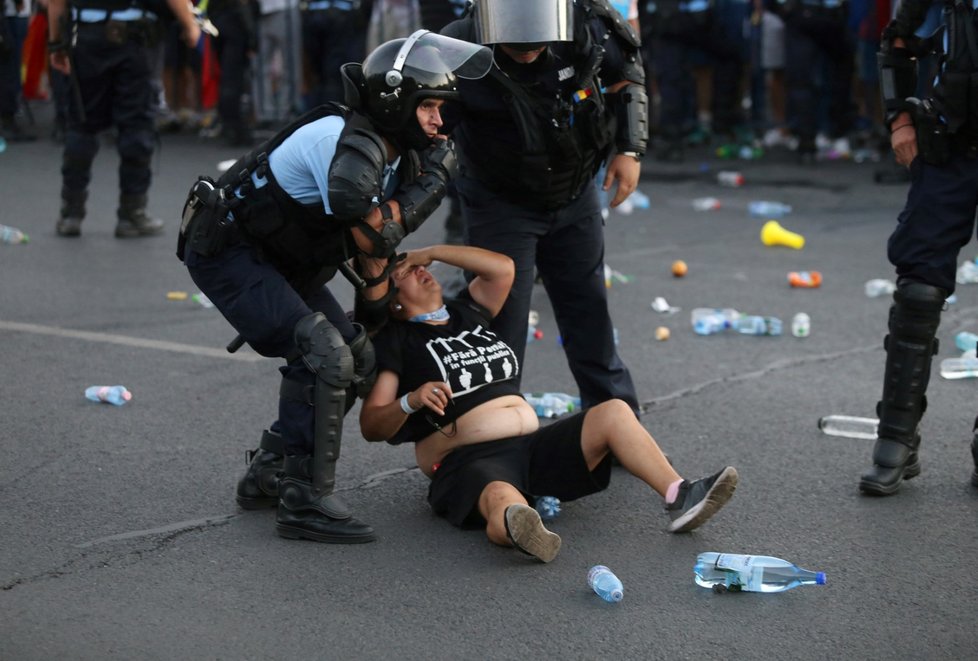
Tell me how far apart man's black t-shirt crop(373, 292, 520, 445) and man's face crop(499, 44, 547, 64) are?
0.92m

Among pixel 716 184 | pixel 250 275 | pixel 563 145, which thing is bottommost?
pixel 716 184

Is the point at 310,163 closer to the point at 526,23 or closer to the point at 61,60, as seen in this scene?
the point at 526,23

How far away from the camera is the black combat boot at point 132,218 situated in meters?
9.47

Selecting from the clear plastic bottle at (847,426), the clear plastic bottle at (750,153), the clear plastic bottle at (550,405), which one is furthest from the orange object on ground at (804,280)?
the clear plastic bottle at (750,153)

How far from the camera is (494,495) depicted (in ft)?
13.9

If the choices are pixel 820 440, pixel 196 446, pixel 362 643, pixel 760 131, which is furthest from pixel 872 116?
pixel 362 643

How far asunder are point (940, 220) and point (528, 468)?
159 centimetres

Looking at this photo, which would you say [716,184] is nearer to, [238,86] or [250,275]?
[238,86]

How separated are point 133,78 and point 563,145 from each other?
4906mm

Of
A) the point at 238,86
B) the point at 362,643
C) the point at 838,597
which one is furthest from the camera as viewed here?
the point at 238,86

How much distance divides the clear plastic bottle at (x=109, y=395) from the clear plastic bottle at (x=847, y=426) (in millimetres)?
2799

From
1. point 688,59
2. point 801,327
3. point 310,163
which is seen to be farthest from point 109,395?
point 688,59

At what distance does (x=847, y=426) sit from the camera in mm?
5547

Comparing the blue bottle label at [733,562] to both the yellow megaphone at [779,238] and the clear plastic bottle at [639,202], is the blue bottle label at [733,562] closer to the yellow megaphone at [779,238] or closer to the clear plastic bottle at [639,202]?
the yellow megaphone at [779,238]
